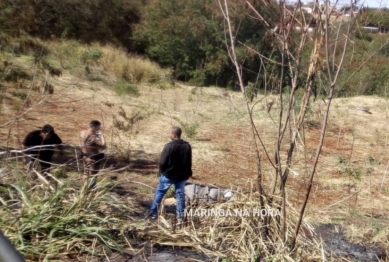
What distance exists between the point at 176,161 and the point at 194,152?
20.7 ft

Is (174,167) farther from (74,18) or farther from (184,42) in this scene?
(184,42)

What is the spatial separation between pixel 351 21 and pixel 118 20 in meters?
27.6

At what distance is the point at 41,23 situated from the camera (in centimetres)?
976

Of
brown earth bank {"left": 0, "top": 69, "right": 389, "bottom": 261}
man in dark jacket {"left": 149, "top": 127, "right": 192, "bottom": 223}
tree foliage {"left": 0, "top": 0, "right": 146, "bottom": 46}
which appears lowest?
brown earth bank {"left": 0, "top": 69, "right": 389, "bottom": 261}

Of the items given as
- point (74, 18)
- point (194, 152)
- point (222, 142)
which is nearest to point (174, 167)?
point (194, 152)

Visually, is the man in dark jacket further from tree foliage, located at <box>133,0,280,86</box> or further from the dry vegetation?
tree foliage, located at <box>133,0,280,86</box>

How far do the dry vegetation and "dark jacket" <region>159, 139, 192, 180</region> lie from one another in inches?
15.4

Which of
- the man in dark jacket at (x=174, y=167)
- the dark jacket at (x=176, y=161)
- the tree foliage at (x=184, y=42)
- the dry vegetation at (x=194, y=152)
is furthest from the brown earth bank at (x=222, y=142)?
the tree foliage at (x=184, y=42)

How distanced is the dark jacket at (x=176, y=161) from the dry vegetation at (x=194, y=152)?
39 centimetres

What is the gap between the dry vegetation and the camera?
16.6 feet

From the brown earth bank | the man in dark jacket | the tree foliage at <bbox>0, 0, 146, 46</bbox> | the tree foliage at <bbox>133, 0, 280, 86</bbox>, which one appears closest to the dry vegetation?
the brown earth bank

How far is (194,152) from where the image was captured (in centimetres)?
1430

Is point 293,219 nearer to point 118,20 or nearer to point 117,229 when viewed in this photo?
point 117,229

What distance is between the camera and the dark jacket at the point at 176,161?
7.96m
